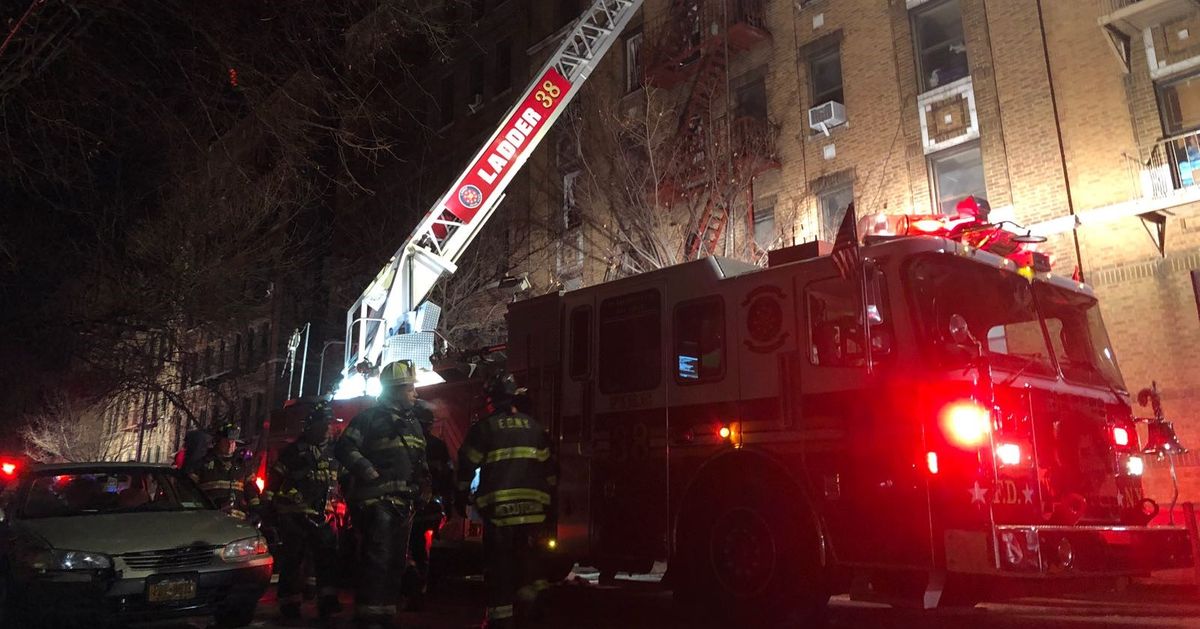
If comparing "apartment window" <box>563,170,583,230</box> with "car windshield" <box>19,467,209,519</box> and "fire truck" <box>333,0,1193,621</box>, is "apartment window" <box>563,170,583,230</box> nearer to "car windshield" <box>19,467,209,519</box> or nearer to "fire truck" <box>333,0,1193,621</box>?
"fire truck" <box>333,0,1193,621</box>

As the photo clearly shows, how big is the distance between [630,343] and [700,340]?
666mm

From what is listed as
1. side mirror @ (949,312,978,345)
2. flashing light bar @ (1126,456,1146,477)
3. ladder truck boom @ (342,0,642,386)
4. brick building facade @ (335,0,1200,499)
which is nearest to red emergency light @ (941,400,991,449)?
side mirror @ (949,312,978,345)

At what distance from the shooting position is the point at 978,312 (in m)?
5.38

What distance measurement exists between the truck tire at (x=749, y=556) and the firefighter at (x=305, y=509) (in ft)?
9.25

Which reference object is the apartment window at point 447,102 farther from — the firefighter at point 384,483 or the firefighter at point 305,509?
the firefighter at point 384,483

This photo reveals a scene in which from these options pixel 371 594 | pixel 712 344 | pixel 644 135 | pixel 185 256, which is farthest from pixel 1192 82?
pixel 185 256

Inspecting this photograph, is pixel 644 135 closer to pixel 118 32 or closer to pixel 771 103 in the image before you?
pixel 771 103

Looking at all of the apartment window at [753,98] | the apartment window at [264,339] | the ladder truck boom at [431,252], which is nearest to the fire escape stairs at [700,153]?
the apartment window at [753,98]

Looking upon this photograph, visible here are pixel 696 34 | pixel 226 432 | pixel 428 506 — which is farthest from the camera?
pixel 696 34

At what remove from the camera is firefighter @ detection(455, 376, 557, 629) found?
5441 mm

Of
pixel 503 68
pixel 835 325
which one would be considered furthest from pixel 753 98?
pixel 835 325

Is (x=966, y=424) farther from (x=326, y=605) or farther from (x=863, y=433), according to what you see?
(x=326, y=605)

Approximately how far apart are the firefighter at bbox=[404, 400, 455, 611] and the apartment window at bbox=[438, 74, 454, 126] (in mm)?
20888

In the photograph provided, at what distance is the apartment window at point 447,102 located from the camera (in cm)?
2681
